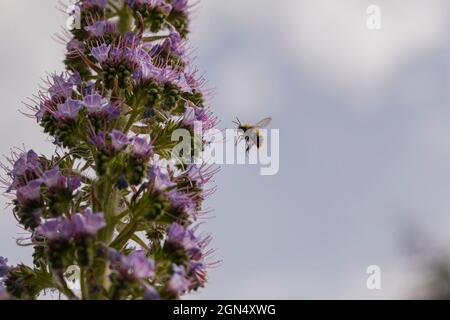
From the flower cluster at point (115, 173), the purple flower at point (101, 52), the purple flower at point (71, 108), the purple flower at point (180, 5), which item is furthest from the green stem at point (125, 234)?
the purple flower at point (180, 5)

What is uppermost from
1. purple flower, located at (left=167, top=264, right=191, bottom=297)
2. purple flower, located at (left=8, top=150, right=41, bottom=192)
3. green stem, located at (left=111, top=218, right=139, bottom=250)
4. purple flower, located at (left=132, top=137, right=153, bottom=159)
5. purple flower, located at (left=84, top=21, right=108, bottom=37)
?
purple flower, located at (left=84, top=21, right=108, bottom=37)

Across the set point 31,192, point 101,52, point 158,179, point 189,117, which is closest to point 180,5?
point 101,52

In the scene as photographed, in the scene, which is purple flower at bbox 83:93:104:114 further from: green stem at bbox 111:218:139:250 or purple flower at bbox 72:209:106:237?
purple flower at bbox 72:209:106:237

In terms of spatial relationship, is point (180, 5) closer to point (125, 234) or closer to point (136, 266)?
point (125, 234)

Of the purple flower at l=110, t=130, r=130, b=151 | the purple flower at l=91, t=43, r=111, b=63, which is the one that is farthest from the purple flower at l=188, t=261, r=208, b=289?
the purple flower at l=91, t=43, r=111, b=63
